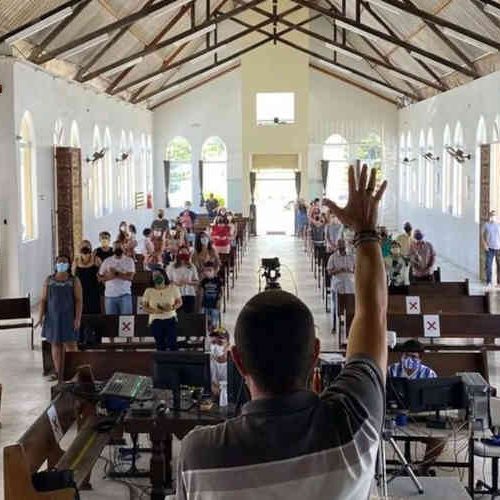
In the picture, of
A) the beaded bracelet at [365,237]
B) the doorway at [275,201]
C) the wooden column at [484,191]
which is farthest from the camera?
the doorway at [275,201]

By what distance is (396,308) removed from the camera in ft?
39.5

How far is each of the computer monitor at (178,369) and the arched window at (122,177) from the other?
22.3m

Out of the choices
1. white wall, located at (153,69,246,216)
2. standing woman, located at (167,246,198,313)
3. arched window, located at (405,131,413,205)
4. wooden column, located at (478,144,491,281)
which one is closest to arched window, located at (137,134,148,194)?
white wall, located at (153,69,246,216)

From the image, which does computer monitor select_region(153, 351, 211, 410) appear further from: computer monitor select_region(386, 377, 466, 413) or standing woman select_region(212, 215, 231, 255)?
standing woman select_region(212, 215, 231, 255)

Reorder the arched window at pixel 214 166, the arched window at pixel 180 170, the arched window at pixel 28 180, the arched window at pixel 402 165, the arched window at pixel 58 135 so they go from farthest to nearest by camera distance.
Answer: the arched window at pixel 180 170
the arched window at pixel 214 166
the arched window at pixel 402 165
the arched window at pixel 58 135
the arched window at pixel 28 180

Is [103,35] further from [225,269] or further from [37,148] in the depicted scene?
[225,269]

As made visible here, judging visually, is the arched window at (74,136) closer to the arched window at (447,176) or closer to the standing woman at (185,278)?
the standing woman at (185,278)

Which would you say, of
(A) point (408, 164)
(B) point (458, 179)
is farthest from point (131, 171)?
(B) point (458, 179)

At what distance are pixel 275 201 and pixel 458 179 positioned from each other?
11.9m

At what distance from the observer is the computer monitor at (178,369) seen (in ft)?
21.8

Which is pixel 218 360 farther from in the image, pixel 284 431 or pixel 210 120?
pixel 210 120

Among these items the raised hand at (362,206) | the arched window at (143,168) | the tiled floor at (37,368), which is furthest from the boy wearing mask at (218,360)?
the arched window at (143,168)

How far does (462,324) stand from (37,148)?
10.1m

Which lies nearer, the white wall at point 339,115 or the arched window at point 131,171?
the arched window at point 131,171
